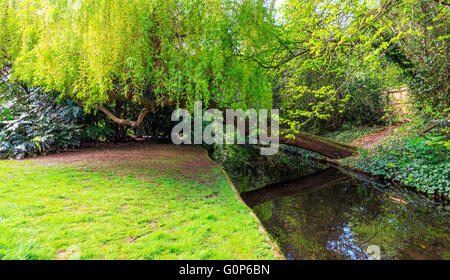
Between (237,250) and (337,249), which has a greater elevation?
(237,250)

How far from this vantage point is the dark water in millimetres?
2676

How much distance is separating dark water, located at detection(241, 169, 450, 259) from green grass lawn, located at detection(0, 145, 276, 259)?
0.70 metres

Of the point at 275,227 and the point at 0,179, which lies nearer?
the point at 275,227

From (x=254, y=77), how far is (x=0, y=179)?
5.59m

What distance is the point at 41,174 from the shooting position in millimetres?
4320

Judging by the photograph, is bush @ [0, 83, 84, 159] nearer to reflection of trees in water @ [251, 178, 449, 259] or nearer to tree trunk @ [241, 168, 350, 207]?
tree trunk @ [241, 168, 350, 207]

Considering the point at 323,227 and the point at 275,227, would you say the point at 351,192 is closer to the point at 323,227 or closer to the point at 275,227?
the point at 323,227

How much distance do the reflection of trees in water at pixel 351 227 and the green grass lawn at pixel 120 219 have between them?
70 cm

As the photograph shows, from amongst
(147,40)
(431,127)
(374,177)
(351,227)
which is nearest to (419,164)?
(431,127)

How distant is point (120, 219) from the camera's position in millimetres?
2598

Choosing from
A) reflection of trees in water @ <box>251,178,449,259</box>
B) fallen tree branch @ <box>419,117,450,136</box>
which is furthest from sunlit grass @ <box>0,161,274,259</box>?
fallen tree branch @ <box>419,117,450,136</box>

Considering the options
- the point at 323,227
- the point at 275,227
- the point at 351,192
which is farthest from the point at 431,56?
the point at 275,227
